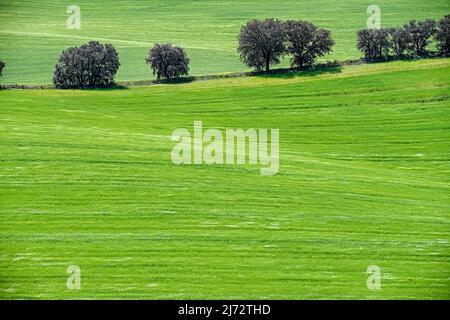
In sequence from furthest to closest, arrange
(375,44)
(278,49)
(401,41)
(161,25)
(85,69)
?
(161,25) → (375,44) → (401,41) → (278,49) → (85,69)

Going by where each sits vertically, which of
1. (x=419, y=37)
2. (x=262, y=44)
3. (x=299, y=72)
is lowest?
(x=299, y=72)

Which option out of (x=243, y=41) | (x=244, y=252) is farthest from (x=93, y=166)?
(x=243, y=41)

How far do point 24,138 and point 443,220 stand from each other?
22.7 m

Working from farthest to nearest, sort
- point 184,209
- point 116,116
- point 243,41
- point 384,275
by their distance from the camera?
point 243,41, point 116,116, point 184,209, point 384,275

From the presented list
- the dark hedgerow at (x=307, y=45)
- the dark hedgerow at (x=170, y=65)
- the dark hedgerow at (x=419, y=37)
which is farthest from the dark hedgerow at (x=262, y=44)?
the dark hedgerow at (x=419, y=37)

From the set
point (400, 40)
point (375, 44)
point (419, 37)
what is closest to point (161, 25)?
point (375, 44)

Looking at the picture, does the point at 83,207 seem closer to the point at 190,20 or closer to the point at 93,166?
the point at 93,166

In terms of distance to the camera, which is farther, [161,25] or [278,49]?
[161,25]

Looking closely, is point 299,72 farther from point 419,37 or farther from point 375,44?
point 419,37

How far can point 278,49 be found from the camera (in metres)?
69.7

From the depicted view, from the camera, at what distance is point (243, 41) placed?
71.5m

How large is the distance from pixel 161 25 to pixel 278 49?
2855cm

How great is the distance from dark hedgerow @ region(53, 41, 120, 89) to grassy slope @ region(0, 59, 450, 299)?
1107 centimetres
